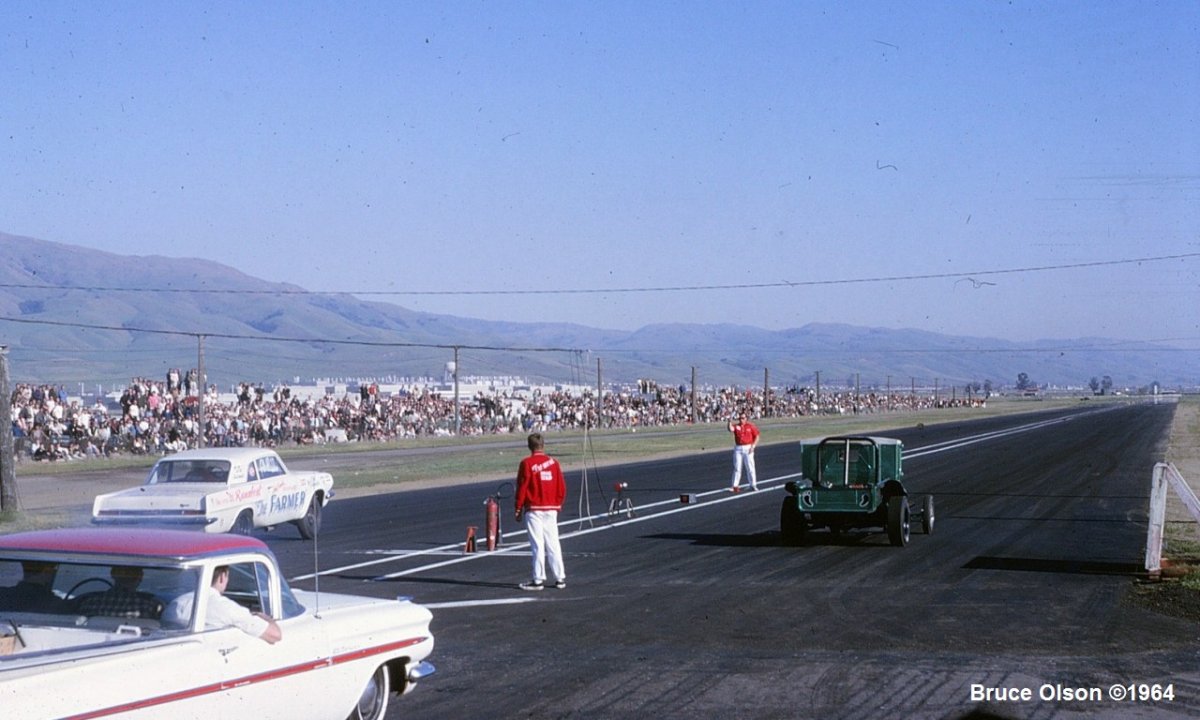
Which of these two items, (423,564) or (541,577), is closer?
(541,577)

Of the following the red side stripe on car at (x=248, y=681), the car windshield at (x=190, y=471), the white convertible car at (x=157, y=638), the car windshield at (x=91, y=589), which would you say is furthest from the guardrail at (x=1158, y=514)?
the car windshield at (x=91, y=589)

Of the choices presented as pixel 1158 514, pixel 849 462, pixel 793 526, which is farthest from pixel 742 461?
pixel 1158 514

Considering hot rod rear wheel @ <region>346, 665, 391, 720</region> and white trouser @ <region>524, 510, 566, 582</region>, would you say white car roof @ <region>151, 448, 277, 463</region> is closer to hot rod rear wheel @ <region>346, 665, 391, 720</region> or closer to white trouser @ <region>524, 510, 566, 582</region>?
white trouser @ <region>524, 510, 566, 582</region>

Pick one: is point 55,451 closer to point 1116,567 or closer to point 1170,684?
point 1116,567

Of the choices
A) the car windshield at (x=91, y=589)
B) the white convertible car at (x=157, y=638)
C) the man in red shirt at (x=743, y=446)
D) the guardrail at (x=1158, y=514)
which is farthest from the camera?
the man in red shirt at (x=743, y=446)

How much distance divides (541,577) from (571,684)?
542 centimetres

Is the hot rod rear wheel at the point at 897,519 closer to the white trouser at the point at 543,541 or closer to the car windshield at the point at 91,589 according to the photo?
the white trouser at the point at 543,541

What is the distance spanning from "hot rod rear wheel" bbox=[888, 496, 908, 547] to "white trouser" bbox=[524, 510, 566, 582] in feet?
20.8

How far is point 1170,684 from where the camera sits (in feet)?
34.3

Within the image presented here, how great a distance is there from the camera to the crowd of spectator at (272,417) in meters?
49.1

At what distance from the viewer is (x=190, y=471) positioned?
67.5 ft

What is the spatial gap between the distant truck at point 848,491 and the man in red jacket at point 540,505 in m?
5.46

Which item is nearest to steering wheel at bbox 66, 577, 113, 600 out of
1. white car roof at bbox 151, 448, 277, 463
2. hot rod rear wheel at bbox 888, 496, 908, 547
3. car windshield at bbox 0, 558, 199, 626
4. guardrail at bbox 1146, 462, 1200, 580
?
car windshield at bbox 0, 558, 199, 626

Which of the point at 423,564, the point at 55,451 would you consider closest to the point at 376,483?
the point at 55,451
